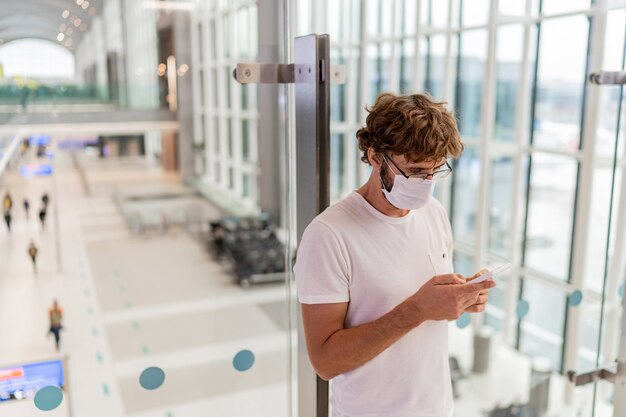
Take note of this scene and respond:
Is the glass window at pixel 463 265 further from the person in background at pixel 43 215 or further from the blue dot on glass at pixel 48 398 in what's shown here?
the blue dot on glass at pixel 48 398

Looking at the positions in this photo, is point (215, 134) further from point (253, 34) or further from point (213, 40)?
point (253, 34)

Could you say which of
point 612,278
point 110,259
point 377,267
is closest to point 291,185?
point 377,267

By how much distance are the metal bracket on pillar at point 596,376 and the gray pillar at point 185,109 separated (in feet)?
12.2

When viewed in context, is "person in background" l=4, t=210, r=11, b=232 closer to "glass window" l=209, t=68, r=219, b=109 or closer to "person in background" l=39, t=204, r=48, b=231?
"person in background" l=39, t=204, r=48, b=231

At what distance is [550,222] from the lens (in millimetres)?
19031

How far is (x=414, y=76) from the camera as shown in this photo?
10461mm

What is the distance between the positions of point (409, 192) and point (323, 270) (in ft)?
1.29

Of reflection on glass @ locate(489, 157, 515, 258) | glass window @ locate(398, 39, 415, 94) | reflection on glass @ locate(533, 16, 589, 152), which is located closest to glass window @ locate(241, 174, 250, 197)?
reflection on glass @ locate(533, 16, 589, 152)

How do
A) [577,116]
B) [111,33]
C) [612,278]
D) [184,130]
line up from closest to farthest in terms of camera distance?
[111,33], [184,130], [612,278], [577,116]

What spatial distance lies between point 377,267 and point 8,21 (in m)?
2.78

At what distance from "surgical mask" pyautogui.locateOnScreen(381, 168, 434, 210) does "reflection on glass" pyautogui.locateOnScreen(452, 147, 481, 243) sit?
826 centimetres

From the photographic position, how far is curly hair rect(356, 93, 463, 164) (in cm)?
195

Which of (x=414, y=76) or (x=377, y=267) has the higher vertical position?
(x=414, y=76)

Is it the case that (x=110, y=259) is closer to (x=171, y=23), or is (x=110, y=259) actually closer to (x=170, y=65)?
(x=170, y=65)
